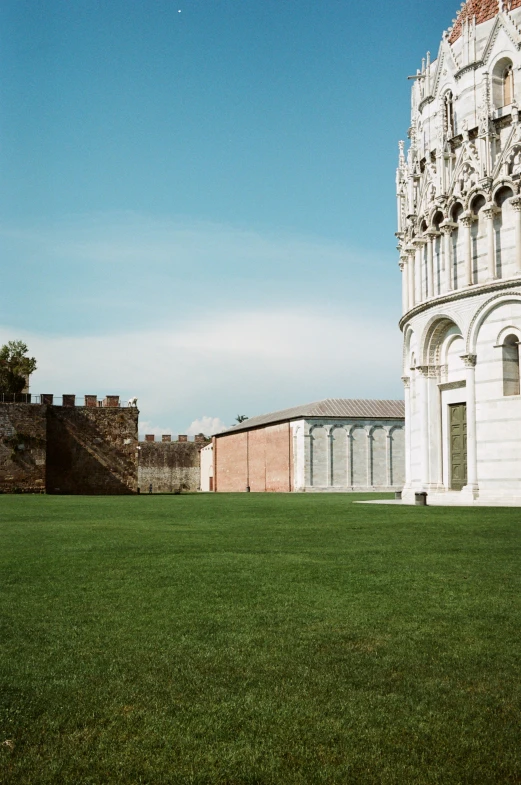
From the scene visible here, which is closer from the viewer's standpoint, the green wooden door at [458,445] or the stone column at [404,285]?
the green wooden door at [458,445]

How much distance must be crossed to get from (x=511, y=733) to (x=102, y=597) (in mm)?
4650

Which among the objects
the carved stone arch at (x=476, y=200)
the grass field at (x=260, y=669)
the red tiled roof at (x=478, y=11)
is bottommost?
the grass field at (x=260, y=669)

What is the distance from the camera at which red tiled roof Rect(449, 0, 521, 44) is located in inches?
1066

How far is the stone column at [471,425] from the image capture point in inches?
1028

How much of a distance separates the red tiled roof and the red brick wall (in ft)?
106

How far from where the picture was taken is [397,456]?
2153 inches

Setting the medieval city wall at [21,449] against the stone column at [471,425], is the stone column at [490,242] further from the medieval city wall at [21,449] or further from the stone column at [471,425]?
the medieval city wall at [21,449]

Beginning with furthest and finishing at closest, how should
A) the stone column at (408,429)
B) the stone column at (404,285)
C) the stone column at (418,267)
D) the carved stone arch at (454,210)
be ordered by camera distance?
1. the stone column at (404,285)
2. the stone column at (408,429)
3. the stone column at (418,267)
4. the carved stone arch at (454,210)

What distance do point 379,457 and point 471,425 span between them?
28.6 metres

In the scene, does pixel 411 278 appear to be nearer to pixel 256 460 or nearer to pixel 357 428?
pixel 357 428

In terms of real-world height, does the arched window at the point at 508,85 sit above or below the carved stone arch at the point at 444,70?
below

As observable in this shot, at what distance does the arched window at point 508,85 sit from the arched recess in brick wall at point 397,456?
31.1 metres

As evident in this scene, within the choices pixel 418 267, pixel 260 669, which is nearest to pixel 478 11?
pixel 418 267

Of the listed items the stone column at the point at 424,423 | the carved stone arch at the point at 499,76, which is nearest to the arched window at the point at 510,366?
the stone column at the point at 424,423
